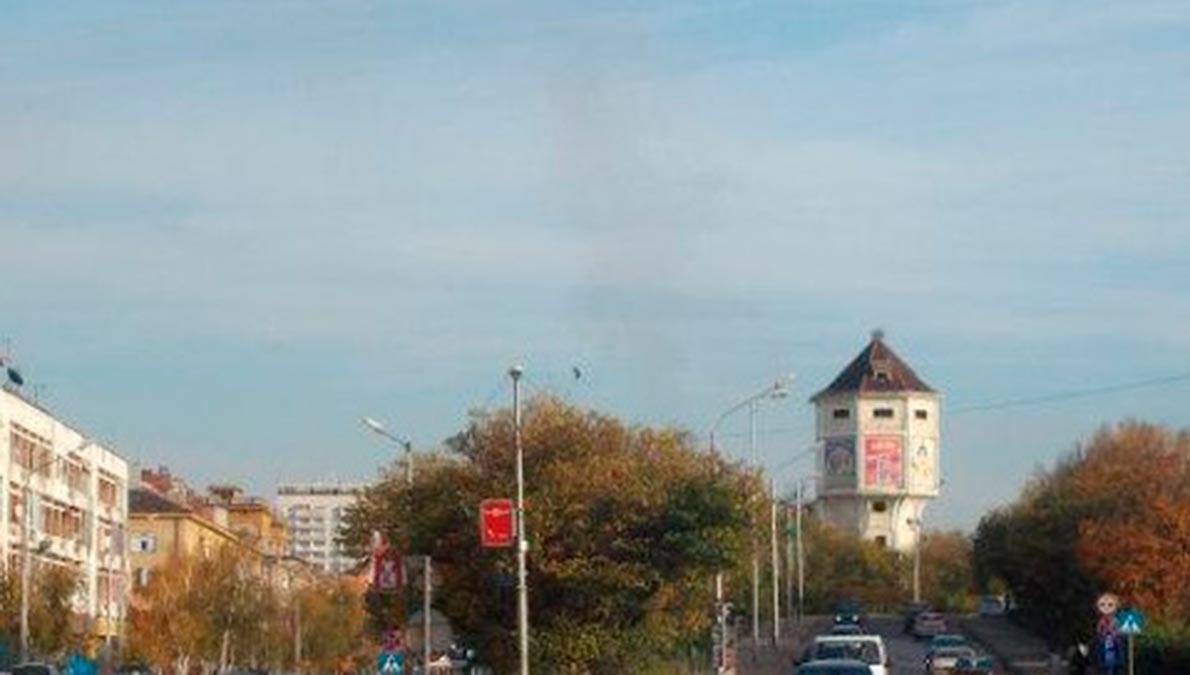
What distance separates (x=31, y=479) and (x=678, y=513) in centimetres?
4665

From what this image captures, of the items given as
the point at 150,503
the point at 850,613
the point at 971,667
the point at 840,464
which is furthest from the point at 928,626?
the point at 840,464

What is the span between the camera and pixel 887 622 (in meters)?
142

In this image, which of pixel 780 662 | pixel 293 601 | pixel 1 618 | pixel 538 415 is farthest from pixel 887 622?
pixel 538 415

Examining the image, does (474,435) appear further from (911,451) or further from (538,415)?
(911,451)

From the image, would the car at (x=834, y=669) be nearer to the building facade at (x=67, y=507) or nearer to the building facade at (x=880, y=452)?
the building facade at (x=67, y=507)

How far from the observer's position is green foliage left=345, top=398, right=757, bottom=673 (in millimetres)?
63125

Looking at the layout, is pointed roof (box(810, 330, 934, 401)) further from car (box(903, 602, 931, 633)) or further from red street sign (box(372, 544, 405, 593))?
red street sign (box(372, 544, 405, 593))

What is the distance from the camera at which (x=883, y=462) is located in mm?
183625

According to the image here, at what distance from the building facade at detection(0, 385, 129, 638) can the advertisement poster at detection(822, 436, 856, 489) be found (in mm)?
65927

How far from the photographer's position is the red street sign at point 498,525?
5634cm

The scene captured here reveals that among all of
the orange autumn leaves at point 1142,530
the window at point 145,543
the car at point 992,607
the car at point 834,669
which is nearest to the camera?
the car at point 834,669

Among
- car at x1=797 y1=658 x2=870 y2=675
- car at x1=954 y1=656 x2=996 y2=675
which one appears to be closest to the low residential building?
car at x1=954 y1=656 x2=996 y2=675

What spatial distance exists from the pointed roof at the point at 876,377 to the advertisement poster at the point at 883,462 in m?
3.77

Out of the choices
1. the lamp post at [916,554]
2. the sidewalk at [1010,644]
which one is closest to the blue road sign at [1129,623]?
the sidewalk at [1010,644]
